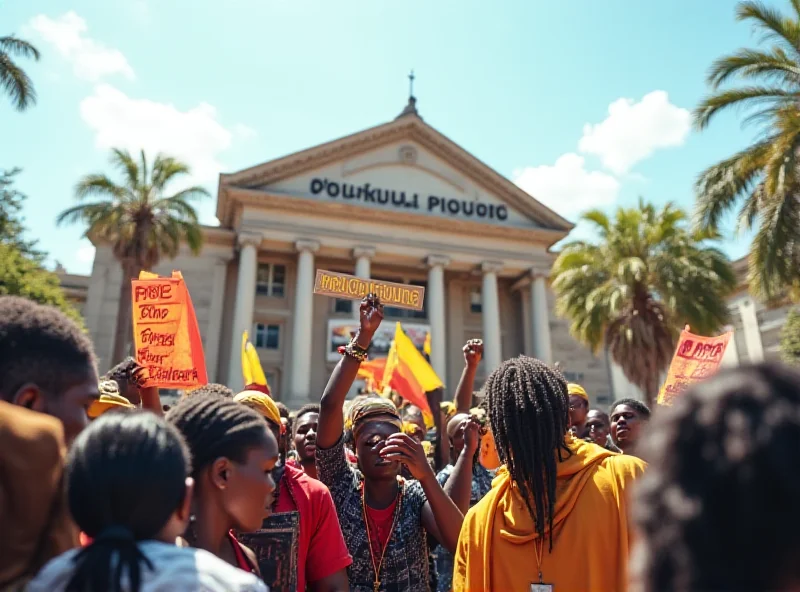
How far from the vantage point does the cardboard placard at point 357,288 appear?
14.6ft

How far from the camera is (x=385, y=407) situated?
3.01 meters

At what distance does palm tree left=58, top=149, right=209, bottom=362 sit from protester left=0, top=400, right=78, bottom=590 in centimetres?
1874

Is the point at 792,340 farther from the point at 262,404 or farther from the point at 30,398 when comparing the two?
the point at 30,398

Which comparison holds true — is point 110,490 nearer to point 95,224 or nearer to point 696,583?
point 696,583

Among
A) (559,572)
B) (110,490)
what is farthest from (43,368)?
(559,572)

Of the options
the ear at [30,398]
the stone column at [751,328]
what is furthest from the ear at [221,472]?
the stone column at [751,328]

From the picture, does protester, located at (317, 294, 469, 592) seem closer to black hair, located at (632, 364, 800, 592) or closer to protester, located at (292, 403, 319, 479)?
protester, located at (292, 403, 319, 479)

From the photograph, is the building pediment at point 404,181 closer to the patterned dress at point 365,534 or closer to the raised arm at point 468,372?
the raised arm at point 468,372

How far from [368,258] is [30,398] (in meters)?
25.7

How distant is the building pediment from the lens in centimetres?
2734

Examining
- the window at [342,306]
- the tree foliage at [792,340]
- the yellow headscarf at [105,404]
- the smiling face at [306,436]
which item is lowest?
the smiling face at [306,436]

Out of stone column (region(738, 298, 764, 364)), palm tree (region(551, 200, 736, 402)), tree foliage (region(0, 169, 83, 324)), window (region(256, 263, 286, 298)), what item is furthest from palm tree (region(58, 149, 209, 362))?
stone column (region(738, 298, 764, 364))

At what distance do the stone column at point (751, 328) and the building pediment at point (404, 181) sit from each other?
9.49 metres

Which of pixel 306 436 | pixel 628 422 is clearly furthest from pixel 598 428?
pixel 306 436
